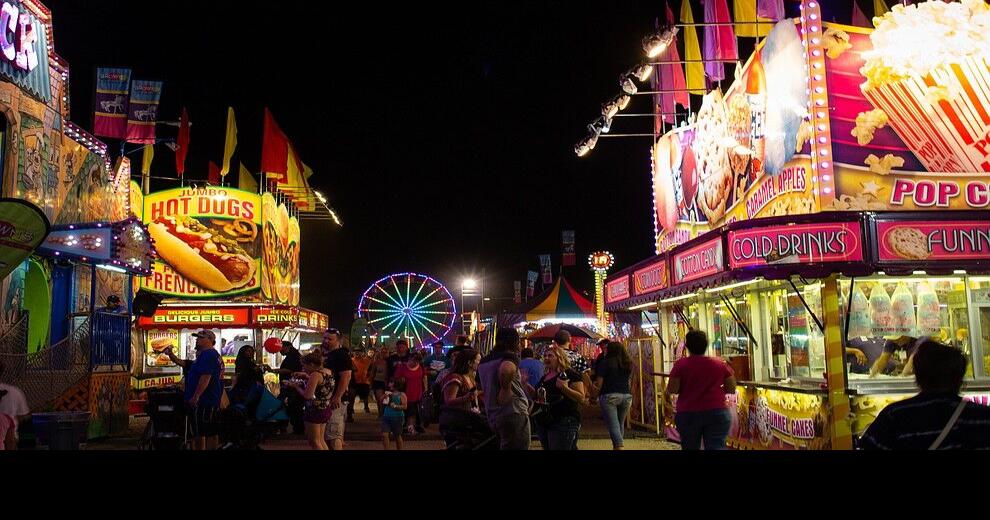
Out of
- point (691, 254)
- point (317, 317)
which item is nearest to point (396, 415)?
point (691, 254)

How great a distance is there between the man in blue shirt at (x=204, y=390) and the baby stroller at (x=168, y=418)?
0.47 feet

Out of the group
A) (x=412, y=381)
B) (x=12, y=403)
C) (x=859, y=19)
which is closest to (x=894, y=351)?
(x=859, y=19)

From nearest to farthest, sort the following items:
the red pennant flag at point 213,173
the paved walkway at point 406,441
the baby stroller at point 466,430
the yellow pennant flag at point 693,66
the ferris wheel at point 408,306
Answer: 1. the baby stroller at point 466,430
2. the paved walkway at point 406,441
3. the yellow pennant flag at point 693,66
4. the red pennant flag at point 213,173
5. the ferris wheel at point 408,306

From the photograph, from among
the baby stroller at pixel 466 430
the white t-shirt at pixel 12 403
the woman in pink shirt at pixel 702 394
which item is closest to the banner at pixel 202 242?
the white t-shirt at pixel 12 403

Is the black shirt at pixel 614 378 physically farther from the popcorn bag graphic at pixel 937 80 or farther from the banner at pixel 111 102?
the banner at pixel 111 102

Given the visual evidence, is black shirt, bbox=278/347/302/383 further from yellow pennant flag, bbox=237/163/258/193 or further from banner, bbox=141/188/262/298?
yellow pennant flag, bbox=237/163/258/193

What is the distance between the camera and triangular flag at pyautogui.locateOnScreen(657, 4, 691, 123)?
657 inches

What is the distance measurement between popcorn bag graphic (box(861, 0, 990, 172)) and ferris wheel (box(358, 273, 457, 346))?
26.9m

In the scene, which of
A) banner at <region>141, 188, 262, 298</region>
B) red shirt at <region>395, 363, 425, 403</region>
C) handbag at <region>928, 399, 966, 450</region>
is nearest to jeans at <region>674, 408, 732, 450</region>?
handbag at <region>928, 399, 966, 450</region>

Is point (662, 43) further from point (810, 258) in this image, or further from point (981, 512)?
point (981, 512)

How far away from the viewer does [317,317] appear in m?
35.1

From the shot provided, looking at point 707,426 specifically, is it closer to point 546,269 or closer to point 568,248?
point 568,248

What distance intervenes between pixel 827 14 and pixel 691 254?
3.68m

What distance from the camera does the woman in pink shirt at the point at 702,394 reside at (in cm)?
735
